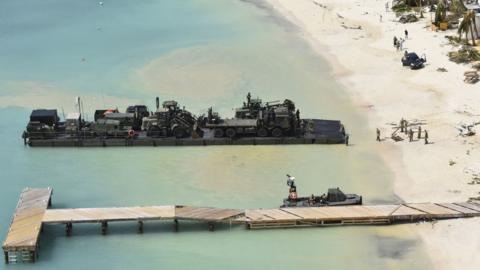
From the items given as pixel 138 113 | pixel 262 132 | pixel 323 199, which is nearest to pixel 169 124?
pixel 138 113

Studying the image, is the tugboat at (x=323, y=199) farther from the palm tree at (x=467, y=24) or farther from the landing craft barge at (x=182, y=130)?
the palm tree at (x=467, y=24)

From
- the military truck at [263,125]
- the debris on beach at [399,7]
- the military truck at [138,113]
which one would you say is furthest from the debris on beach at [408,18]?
the military truck at [138,113]

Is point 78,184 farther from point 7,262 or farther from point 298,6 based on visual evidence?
point 298,6

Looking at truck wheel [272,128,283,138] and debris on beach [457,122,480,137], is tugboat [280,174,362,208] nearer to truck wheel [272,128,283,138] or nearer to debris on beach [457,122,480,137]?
truck wheel [272,128,283,138]

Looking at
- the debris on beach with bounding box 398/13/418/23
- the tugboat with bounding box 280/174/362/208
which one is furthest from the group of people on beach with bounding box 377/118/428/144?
the debris on beach with bounding box 398/13/418/23

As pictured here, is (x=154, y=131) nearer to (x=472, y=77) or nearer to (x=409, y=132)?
(x=409, y=132)

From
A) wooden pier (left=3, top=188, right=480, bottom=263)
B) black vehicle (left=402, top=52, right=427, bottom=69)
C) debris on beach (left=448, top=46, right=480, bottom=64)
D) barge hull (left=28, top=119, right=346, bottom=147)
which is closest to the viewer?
wooden pier (left=3, top=188, right=480, bottom=263)
